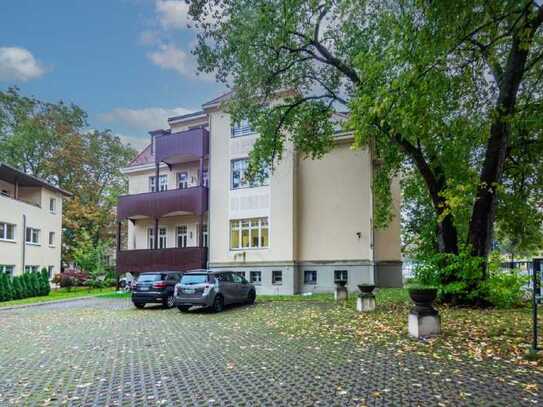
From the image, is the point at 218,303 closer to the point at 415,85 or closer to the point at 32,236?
the point at 415,85

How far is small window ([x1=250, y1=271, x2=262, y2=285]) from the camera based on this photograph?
23.6 metres

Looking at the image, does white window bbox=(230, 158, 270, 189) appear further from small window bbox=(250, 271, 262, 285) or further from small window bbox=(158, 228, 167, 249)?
small window bbox=(158, 228, 167, 249)

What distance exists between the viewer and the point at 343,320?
1198 cm

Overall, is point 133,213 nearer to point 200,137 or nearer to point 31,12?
point 200,137

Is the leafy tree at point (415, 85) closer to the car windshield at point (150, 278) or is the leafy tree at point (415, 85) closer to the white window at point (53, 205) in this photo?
the car windshield at point (150, 278)

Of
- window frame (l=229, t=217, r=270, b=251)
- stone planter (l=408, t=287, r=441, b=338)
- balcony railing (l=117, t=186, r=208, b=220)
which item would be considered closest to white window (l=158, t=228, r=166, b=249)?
balcony railing (l=117, t=186, r=208, b=220)

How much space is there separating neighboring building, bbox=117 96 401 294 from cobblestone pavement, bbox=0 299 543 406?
12600mm

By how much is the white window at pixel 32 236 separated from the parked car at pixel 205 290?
2029 cm

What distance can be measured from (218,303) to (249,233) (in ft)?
29.2

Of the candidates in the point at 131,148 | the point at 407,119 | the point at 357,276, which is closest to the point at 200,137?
the point at 357,276

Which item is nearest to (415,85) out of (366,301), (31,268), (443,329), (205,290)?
(443,329)

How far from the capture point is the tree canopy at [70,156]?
129ft

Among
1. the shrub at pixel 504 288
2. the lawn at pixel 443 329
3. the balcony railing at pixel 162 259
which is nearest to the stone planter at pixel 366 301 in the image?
the lawn at pixel 443 329

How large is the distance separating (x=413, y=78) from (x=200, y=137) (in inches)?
733
